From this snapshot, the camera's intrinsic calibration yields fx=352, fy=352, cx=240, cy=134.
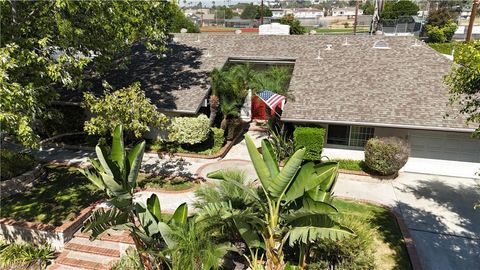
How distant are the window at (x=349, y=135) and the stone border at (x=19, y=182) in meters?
14.1

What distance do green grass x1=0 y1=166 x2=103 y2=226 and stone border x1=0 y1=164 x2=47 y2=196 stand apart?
11.6 inches

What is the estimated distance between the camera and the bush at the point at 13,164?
14927mm

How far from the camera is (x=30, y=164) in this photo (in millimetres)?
15969

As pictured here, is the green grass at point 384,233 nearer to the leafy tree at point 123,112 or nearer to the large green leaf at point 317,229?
the large green leaf at point 317,229

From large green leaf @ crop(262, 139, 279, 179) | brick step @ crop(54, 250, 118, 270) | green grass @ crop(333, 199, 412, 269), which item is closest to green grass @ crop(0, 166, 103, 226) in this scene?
brick step @ crop(54, 250, 118, 270)

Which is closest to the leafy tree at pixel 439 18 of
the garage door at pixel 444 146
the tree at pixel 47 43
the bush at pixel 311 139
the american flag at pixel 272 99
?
the garage door at pixel 444 146

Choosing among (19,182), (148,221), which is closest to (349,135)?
(148,221)

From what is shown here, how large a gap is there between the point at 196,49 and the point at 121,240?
17.4 metres

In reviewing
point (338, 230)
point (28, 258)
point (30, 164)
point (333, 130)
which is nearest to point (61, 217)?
point (28, 258)

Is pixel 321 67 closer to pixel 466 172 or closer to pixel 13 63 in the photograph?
pixel 466 172

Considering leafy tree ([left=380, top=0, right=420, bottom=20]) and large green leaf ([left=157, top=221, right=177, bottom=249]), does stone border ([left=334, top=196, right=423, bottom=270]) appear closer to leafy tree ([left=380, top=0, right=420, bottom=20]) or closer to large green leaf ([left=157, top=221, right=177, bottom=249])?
large green leaf ([left=157, top=221, right=177, bottom=249])

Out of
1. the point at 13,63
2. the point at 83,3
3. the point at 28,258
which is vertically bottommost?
the point at 28,258

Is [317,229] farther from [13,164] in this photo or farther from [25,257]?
[13,164]

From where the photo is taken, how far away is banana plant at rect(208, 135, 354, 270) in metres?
7.91
